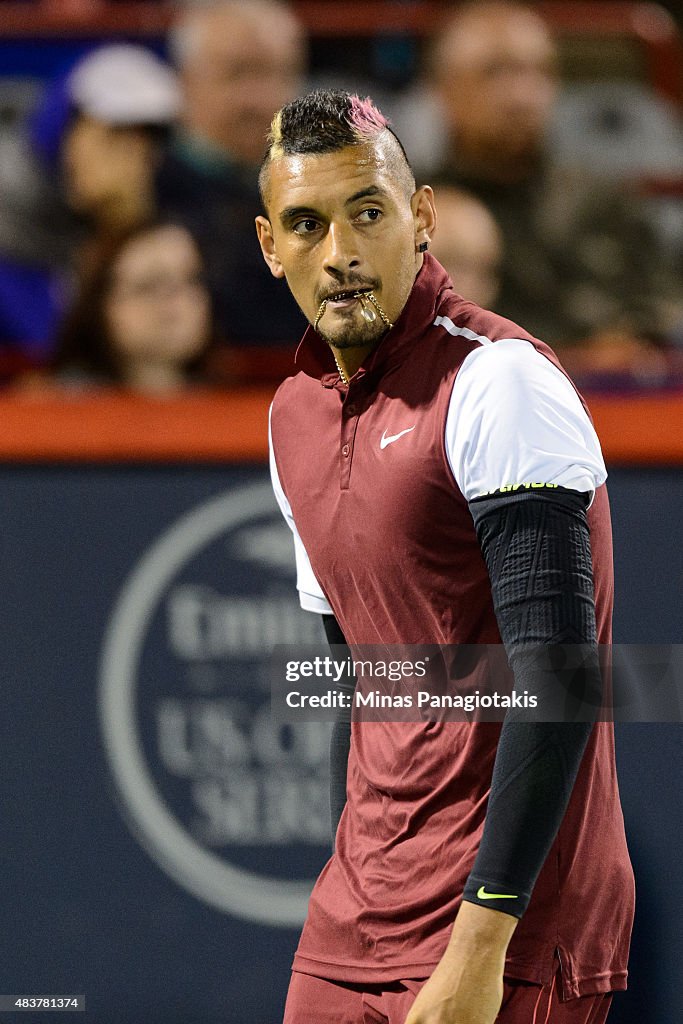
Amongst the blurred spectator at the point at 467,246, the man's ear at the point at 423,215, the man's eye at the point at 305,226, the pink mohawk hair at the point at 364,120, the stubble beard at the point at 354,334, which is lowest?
the stubble beard at the point at 354,334

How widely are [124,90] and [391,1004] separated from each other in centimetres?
270

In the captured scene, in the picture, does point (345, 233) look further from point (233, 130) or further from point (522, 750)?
point (233, 130)

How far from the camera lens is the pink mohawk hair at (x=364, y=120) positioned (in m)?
1.68

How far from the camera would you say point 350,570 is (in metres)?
1.74

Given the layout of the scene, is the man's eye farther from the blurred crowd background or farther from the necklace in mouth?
the blurred crowd background

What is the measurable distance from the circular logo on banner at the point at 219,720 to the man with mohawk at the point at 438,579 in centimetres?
100

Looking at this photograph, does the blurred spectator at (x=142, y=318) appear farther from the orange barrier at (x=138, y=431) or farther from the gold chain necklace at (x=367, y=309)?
the gold chain necklace at (x=367, y=309)

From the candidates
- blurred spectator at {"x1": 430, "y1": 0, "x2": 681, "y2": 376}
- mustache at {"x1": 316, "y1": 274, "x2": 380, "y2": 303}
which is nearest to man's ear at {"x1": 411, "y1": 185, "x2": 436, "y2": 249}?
mustache at {"x1": 316, "y1": 274, "x2": 380, "y2": 303}

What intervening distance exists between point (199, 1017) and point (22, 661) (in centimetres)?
80

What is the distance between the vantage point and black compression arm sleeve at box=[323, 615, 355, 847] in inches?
81.4

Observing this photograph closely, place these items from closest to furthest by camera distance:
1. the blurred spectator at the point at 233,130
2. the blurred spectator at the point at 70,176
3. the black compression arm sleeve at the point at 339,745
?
1. the black compression arm sleeve at the point at 339,745
2. the blurred spectator at the point at 233,130
3. the blurred spectator at the point at 70,176

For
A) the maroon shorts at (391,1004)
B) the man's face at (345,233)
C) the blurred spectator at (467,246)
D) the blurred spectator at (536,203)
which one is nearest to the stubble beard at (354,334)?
the man's face at (345,233)

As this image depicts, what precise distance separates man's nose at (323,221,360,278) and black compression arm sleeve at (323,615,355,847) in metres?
0.59

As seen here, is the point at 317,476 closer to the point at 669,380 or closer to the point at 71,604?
the point at 71,604
